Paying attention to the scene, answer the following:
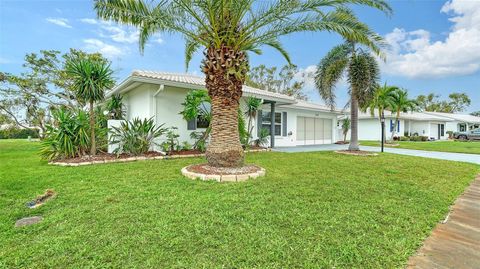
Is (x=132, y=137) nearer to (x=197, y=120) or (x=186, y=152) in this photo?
(x=186, y=152)

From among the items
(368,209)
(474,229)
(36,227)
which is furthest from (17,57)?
(474,229)

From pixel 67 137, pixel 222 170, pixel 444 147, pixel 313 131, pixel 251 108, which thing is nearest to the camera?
pixel 222 170

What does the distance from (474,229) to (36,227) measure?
6891mm

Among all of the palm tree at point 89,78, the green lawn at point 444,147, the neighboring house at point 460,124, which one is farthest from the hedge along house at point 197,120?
the neighboring house at point 460,124

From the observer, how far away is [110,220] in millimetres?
3785

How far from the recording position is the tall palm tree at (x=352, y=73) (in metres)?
12.3

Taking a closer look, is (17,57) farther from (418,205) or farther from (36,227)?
(418,205)

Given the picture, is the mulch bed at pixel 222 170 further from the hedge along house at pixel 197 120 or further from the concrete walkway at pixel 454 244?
the hedge along house at pixel 197 120

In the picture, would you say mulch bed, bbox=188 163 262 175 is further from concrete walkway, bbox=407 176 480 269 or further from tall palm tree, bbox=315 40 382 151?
tall palm tree, bbox=315 40 382 151

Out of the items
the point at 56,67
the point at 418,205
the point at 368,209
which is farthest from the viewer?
the point at 56,67

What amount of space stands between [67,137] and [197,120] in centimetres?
556

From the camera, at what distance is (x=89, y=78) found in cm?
901

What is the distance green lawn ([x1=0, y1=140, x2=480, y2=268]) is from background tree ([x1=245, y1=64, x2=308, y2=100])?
33273 mm

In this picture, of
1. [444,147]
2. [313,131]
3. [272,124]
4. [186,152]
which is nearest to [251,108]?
[272,124]
